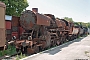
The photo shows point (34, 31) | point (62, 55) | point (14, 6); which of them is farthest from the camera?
point (14, 6)

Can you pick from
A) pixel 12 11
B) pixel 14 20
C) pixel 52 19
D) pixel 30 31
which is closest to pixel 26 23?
pixel 30 31

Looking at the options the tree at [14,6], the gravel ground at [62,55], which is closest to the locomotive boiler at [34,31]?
the gravel ground at [62,55]

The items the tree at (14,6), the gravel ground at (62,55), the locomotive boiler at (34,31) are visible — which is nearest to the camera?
the gravel ground at (62,55)

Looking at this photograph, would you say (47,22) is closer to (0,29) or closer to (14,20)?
(14,20)

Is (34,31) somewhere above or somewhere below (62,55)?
above

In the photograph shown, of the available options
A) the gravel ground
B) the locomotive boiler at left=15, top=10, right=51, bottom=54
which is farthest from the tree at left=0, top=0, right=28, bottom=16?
the gravel ground

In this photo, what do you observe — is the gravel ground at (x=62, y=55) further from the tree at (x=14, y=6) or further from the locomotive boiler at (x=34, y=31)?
the tree at (x=14, y=6)

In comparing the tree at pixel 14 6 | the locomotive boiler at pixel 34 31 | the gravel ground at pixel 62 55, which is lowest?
the gravel ground at pixel 62 55

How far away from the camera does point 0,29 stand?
774 centimetres

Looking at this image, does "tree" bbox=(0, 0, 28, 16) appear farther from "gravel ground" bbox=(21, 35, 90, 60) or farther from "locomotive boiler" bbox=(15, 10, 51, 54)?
"gravel ground" bbox=(21, 35, 90, 60)

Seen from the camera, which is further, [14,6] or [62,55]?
[14,6]

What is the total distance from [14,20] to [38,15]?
2863 mm

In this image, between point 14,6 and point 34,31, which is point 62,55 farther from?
point 14,6

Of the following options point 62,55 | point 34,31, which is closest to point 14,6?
point 34,31
